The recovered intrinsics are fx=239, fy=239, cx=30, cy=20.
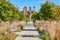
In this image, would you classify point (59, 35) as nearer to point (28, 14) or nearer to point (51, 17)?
point (51, 17)

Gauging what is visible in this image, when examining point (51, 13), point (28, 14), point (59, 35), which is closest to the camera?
point (59, 35)

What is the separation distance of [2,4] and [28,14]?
146 metres

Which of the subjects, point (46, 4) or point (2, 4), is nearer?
point (2, 4)

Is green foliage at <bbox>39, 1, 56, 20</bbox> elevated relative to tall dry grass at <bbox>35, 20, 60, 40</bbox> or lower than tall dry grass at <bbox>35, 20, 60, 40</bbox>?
elevated

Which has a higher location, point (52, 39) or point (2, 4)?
point (2, 4)

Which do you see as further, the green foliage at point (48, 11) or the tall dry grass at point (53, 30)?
the green foliage at point (48, 11)

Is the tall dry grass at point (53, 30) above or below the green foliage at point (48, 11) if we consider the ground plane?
below

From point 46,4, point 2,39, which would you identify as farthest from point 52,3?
point 2,39

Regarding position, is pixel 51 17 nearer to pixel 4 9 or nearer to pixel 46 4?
pixel 46 4

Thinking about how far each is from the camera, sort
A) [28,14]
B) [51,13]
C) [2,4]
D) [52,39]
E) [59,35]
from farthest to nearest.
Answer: [28,14], [51,13], [2,4], [52,39], [59,35]

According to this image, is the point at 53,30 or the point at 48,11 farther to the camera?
the point at 48,11

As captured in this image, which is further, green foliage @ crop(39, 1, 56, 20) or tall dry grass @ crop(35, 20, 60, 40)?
green foliage @ crop(39, 1, 56, 20)

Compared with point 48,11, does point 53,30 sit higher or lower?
lower

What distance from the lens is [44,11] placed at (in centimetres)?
4847
